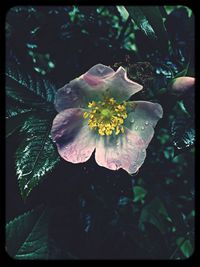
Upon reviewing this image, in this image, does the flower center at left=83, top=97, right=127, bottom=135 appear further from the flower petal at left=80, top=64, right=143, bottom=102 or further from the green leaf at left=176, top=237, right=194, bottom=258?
the green leaf at left=176, top=237, right=194, bottom=258

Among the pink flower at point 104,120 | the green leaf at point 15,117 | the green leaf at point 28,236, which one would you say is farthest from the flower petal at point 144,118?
the green leaf at point 28,236

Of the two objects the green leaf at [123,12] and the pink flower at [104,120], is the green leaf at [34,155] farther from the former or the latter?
the green leaf at [123,12]

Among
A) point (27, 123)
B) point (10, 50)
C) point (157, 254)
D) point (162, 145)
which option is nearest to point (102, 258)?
point (157, 254)

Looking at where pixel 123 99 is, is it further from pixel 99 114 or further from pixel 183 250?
pixel 183 250

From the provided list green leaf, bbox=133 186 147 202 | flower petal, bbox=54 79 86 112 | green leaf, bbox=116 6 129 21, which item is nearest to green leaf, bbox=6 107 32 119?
flower petal, bbox=54 79 86 112

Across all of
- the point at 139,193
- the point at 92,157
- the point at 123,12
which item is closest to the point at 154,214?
the point at 139,193

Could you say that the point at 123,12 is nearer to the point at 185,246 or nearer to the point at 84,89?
the point at 84,89
